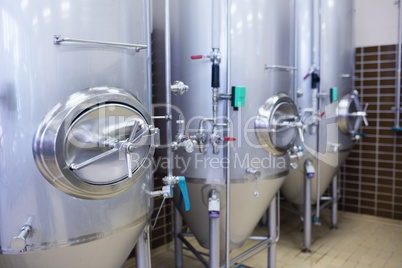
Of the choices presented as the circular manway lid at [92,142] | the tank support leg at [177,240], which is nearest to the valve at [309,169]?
the tank support leg at [177,240]

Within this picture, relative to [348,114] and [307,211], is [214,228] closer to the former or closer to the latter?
[307,211]

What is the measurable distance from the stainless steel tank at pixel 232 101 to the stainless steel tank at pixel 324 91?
68 centimetres

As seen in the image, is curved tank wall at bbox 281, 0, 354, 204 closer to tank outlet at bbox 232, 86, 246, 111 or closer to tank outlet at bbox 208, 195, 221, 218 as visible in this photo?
tank outlet at bbox 232, 86, 246, 111

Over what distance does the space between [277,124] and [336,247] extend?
1.47 metres

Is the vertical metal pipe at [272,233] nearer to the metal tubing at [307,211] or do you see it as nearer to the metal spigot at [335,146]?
the metal tubing at [307,211]

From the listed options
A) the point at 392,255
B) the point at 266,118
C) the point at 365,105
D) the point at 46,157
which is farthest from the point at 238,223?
the point at 365,105

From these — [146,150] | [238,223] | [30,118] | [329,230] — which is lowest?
[329,230]

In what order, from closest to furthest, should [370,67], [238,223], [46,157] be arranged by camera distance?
[46,157] → [238,223] → [370,67]

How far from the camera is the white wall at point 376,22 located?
11.4 ft

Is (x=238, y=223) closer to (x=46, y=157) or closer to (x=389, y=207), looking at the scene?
(x=46, y=157)

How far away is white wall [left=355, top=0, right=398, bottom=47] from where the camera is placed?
3.46m

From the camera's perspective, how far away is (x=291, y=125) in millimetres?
2160

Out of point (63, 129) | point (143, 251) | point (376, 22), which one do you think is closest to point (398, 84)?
point (376, 22)

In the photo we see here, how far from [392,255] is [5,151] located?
2.77 meters
